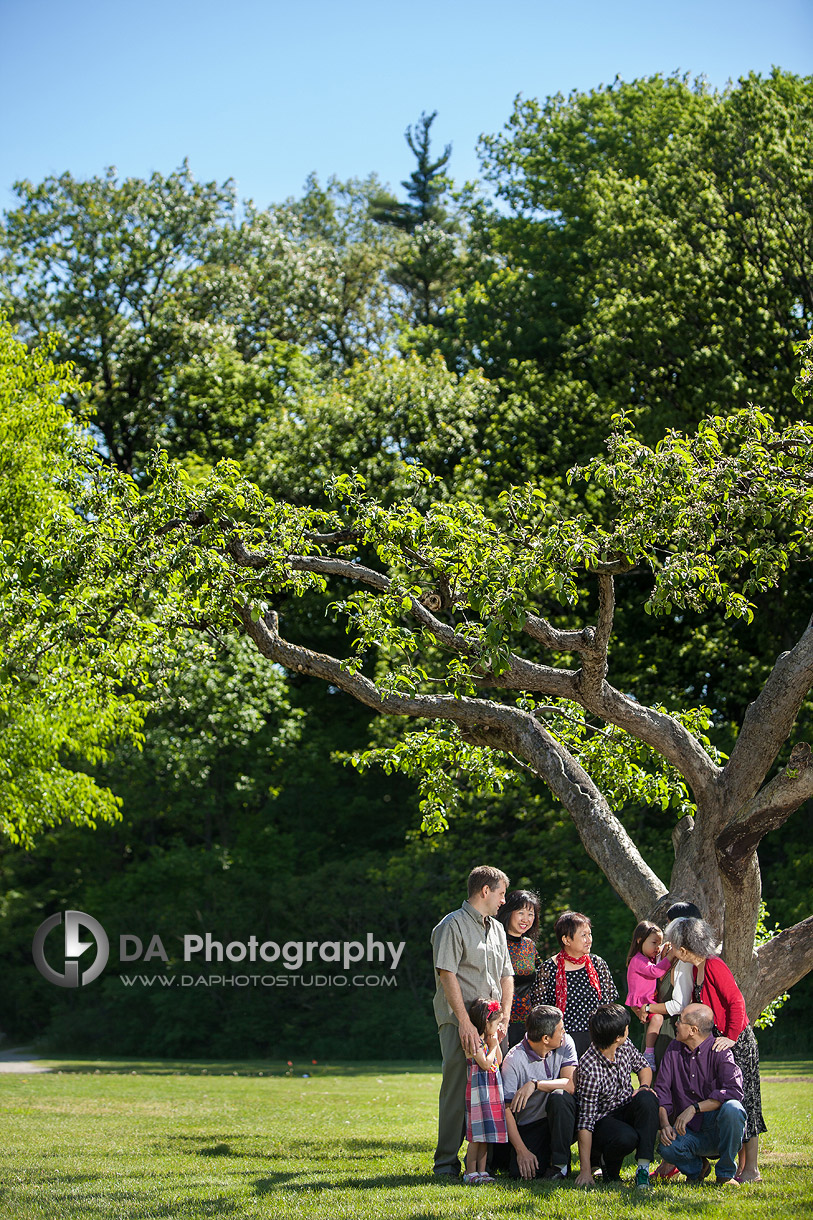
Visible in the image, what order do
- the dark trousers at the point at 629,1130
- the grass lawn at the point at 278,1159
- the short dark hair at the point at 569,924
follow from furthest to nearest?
1. the short dark hair at the point at 569,924
2. the dark trousers at the point at 629,1130
3. the grass lawn at the point at 278,1159

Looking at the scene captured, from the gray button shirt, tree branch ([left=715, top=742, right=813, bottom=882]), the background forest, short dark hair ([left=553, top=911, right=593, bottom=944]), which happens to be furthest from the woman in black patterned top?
the background forest

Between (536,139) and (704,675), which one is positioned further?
(536,139)

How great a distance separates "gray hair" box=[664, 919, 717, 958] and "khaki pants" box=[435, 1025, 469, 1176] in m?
1.52

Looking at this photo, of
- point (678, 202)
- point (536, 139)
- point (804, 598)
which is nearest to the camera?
point (804, 598)

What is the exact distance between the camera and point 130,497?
33.6 feet

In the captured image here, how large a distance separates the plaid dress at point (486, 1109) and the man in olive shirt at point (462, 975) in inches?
11.7

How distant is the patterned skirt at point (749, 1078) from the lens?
23.8 feet

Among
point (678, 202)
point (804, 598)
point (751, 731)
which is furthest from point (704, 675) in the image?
point (751, 731)

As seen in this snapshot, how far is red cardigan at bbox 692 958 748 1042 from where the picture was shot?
23.7ft

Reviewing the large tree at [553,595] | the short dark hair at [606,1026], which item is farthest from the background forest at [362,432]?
the short dark hair at [606,1026]

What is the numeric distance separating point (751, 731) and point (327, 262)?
27101mm

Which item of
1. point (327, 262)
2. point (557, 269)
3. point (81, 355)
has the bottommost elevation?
point (81, 355)

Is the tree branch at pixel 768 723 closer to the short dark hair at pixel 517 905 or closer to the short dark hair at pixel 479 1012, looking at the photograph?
the short dark hair at pixel 517 905

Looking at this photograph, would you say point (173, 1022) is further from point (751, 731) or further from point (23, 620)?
point (751, 731)
